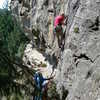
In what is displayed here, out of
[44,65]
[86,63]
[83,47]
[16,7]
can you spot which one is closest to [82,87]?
[86,63]

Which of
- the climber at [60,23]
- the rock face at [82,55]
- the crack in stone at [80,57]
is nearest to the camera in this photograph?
the rock face at [82,55]

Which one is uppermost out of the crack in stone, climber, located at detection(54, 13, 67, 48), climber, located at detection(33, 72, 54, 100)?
climber, located at detection(54, 13, 67, 48)

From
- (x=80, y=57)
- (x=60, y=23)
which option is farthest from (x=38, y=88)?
(x=60, y=23)

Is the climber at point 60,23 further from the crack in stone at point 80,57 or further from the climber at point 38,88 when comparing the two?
the climber at point 38,88

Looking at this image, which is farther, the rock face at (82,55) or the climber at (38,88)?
the climber at (38,88)

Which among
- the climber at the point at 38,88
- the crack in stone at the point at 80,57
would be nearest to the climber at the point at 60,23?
the crack in stone at the point at 80,57

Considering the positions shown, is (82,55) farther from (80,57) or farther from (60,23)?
(60,23)

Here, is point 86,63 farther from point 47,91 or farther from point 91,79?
point 47,91

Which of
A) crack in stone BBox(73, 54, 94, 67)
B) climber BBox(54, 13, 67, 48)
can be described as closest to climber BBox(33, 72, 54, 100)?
crack in stone BBox(73, 54, 94, 67)

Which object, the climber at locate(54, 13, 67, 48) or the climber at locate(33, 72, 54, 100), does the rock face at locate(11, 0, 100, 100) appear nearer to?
the climber at locate(54, 13, 67, 48)

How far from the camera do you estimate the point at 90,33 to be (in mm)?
8312

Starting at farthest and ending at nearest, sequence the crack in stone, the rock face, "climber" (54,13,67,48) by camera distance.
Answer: "climber" (54,13,67,48)
the crack in stone
the rock face

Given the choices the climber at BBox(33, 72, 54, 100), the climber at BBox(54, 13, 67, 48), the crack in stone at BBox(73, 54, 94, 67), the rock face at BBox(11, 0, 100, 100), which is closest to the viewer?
the rock face at BBox(11, 0, 100, 100)

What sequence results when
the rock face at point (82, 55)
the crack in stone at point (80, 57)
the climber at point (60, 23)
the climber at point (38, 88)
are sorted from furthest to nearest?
the climber at point (60, 23), the climber at point (38, 88), the crack in stone at point (80, 57), the rock face at point (82, 55)
